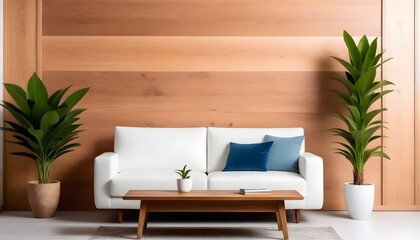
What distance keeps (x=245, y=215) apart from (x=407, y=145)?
1.80 meters

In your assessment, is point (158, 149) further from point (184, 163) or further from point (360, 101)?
point (360, 101)

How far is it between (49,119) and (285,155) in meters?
2.18

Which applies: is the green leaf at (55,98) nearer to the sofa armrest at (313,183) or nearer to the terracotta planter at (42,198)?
the terracotta planter at (42,198)

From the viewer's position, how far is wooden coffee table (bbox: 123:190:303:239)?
14.1ft

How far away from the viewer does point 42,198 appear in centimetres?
532

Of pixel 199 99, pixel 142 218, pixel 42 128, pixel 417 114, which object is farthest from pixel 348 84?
pixel 42 128

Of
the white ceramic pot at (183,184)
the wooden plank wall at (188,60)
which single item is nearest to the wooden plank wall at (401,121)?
the wooden plank wall at (188,60)

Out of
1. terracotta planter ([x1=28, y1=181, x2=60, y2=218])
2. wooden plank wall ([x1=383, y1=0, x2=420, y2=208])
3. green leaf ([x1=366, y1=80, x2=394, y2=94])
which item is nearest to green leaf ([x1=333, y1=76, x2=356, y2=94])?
green leaf ([x1=366, y1=80, x2=394, y2=94])

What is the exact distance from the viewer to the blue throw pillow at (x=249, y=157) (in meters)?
5.32

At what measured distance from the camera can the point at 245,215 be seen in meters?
5.51

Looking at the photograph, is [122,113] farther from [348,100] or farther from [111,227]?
[348,100]

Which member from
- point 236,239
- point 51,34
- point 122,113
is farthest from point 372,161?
point 51,34

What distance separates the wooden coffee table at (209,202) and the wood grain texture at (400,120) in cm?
175

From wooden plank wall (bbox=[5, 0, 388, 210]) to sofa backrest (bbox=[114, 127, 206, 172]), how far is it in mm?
286
